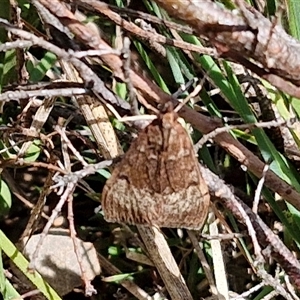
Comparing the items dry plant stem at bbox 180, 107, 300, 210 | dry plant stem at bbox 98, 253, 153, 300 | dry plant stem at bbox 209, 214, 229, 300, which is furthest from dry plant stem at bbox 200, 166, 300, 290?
dry plant stem at bbox 98, 253, 153, 300

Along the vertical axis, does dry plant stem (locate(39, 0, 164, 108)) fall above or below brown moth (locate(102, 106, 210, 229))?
above

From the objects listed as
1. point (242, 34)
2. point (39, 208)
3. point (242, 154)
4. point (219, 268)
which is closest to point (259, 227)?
point (242, 154)

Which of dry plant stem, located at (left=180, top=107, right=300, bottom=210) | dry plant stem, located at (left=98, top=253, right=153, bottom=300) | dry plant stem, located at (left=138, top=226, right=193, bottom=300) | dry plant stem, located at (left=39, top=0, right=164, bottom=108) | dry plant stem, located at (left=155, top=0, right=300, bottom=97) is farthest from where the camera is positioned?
dry plant stem, located at (left=98, top=253, right=153, bottom=300)

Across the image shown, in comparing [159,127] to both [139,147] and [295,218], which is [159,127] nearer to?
[139,147]

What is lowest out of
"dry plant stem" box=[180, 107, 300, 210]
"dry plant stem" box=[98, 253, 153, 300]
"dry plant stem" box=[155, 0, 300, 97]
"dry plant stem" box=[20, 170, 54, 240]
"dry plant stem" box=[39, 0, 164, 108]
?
"dry plant stem" box=[98, 253, 153, 300]

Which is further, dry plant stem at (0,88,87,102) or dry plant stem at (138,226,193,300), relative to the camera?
dry plant stem at (138,226,193,300)

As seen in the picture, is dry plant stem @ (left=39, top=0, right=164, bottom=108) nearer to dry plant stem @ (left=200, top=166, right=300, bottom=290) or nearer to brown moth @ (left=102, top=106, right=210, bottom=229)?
brown moth @ (left=102, top=106, right=210, bottom=229)

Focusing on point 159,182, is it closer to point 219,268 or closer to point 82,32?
point 82,32
